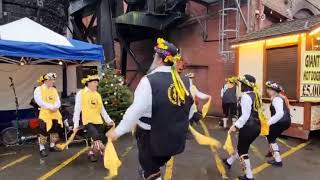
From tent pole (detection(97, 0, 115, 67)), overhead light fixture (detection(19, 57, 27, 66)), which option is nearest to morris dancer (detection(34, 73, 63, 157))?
overhead light fixture (detection(19, 57, 27, 66))

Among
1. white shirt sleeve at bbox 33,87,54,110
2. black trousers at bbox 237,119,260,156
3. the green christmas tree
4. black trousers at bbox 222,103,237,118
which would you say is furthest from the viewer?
black trousers at bbox 222,103,237,118

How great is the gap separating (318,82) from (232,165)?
4.18 metres

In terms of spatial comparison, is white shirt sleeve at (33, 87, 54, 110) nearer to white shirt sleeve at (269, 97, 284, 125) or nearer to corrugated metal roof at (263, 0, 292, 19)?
white shirt sleeve at (269, 97, 284, 125)

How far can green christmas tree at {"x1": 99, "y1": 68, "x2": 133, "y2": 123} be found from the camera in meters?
10.2

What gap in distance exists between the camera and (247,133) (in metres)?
6.30

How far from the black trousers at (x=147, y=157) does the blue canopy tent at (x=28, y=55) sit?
536cm

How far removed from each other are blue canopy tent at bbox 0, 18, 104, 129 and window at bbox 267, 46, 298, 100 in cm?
497

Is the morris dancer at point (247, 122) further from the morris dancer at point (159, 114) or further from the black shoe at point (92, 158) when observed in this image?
the black shoe at point (92, 158)

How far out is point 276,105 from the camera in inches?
286

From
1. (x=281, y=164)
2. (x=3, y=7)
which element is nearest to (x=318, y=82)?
(x=281, y=164)

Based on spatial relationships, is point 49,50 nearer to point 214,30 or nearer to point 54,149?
point 54,149

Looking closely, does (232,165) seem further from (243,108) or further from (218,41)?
(218,41)

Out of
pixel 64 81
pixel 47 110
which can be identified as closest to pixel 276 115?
pixel 47 110

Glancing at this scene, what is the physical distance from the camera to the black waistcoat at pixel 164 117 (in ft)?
13.5
